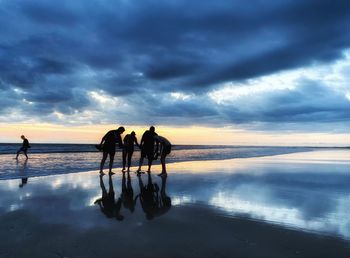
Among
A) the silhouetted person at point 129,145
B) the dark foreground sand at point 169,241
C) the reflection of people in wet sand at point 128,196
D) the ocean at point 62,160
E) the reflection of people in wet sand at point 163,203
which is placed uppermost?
the silhouetted person at point 129,145

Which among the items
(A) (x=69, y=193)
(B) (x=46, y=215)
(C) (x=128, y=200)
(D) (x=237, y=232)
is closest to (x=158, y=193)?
(C) (x=128, y=200)

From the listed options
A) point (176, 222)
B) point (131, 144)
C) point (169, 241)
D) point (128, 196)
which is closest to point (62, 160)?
point (131, 144)

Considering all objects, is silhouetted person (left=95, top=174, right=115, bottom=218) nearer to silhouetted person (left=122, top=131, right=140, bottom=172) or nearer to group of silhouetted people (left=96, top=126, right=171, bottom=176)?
group of silhouetted people (left=96, top=126, right=171, bottom=176)

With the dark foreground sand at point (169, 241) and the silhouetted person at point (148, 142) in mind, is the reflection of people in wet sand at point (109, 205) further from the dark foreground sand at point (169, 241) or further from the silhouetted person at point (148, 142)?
the silhouetted person at point (148, 142)

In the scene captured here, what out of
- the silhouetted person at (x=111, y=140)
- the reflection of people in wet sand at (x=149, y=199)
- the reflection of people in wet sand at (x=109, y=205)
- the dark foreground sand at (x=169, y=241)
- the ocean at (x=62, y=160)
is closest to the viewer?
the dark foreground sand at (x=169, y=241)

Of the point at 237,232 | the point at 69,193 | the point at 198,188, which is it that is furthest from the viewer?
the point at 198,188

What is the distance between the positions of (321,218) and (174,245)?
126 inches

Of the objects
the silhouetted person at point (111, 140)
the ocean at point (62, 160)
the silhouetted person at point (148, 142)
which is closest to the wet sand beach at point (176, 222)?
the silhouetted person at point (111, 140)

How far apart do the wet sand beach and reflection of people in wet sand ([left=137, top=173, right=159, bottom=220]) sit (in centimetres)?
2

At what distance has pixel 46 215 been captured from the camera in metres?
6.30

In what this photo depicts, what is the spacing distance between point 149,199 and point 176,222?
8.29ft

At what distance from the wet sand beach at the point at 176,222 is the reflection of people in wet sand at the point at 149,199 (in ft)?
0.08

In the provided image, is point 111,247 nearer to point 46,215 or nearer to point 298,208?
point 46,215

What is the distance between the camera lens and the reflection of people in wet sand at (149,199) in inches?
266
